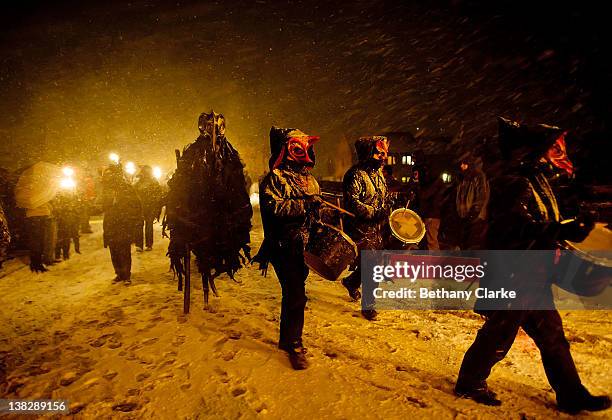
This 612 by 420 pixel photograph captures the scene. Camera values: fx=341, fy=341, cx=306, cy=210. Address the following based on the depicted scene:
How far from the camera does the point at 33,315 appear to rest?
206 inches

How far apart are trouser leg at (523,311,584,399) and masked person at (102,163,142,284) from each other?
273 inches

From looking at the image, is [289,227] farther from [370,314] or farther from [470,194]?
[470,194]

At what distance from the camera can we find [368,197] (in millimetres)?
5230

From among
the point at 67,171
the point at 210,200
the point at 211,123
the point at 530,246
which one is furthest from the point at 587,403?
the point at 67,171

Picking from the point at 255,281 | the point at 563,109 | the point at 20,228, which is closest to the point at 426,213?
the point at 255,281

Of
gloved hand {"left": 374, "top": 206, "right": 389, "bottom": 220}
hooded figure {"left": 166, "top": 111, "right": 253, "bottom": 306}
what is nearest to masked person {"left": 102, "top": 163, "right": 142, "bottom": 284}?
hooded figure {"left": 166, "top": 111, "right": 253, "bottom": 306}

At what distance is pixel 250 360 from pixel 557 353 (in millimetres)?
2964

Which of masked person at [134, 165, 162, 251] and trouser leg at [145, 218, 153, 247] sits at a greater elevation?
masked person at [134, 165, 162, 251]

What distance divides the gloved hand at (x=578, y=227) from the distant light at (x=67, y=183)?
442 inches

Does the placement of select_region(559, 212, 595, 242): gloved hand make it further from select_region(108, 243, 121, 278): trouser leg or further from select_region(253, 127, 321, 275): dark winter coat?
select_region(108, 243, 121, 278): trouser leg

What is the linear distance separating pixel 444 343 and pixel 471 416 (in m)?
1.43

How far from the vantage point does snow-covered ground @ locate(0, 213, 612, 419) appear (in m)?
3.06

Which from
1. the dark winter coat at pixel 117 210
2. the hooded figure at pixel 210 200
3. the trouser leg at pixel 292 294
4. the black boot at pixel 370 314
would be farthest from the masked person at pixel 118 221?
the black boot at pixel 370 314

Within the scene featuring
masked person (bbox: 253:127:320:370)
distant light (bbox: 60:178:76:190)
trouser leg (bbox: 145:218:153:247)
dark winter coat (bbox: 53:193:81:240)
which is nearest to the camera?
masked person (bbox: 253:127:320:370)
